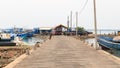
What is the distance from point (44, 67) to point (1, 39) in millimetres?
39480

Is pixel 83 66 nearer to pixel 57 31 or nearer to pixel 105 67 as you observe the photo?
pixel 105 67

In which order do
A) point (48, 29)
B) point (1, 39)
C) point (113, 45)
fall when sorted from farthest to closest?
point (48, 29) < point (1, 39) < point (113, 45)

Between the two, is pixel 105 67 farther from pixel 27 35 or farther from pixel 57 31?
pixel 27 35

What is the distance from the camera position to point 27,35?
121312mm

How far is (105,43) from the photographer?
2048 inches

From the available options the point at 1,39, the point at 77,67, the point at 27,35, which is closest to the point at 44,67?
the point at 77,67

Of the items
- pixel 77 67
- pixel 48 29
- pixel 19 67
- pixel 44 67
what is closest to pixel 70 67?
pixel 77 67

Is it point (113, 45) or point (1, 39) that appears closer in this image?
point (113, 45)

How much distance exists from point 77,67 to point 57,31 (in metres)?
90.8

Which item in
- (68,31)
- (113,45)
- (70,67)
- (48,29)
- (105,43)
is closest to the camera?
(70,67)

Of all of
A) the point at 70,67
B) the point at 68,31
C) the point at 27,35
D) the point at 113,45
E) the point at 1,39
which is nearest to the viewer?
the point at 70,67

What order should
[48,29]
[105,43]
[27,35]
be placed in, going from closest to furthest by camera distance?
[105,43]
[27,35]
[48,29]

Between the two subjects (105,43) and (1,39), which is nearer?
(105,43)

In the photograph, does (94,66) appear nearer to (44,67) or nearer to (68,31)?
(44,67)
